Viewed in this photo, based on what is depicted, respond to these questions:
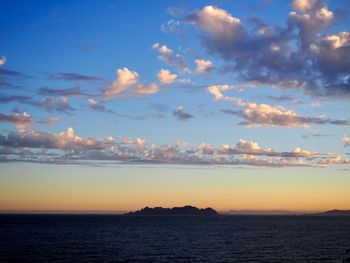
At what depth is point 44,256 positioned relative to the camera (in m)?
73.9

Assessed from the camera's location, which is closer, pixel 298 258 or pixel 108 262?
pixel 108 262

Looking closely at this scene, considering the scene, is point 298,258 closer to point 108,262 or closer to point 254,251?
point 254,251

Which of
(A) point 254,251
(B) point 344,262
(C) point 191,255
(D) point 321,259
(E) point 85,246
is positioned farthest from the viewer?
(E) point 85,246

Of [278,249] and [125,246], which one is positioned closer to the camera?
[278,249]

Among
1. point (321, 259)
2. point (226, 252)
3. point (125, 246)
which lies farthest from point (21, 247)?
→ point (321, 259)

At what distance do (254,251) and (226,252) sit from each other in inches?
219

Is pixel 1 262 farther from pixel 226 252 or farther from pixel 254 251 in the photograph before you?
pixel 254 251

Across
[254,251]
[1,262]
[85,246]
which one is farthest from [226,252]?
[1,262]

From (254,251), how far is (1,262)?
44562mm

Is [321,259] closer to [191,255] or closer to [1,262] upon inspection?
[191,255]

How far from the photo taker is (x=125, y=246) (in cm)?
9238

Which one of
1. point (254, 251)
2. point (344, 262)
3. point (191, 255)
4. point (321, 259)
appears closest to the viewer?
point (344, 262)

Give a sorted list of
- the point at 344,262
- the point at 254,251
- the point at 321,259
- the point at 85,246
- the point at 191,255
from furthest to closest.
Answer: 1. the point at 85,246
2. the point at 254,251
3. the point at 191,255
4. the point at 321,259
5. the point at 344,262

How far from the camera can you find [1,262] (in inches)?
2601
